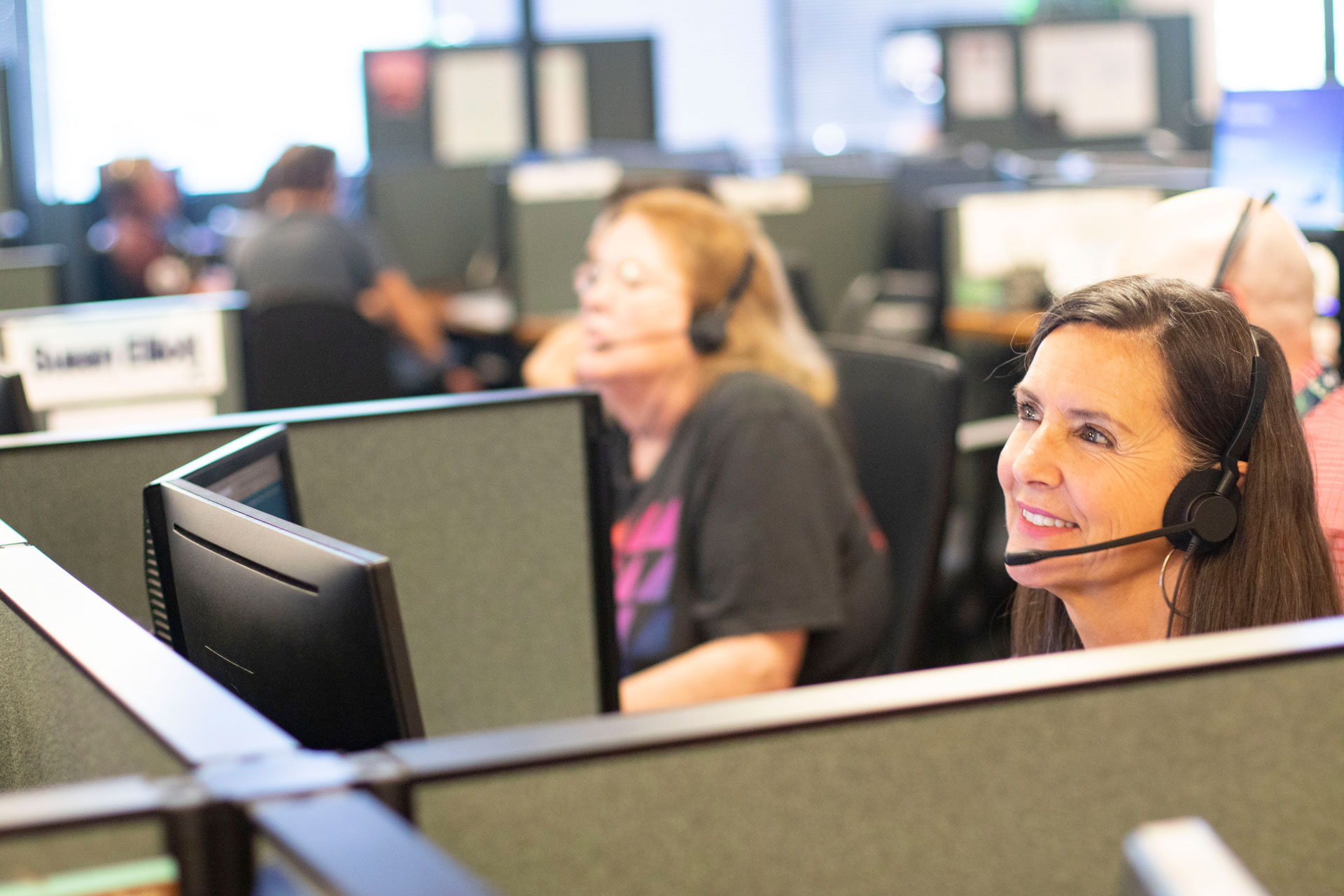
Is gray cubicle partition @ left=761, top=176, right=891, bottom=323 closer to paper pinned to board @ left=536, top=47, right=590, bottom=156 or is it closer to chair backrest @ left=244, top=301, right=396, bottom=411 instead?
paper pinned to board @ left=536, top=47, right=590, bottom=156

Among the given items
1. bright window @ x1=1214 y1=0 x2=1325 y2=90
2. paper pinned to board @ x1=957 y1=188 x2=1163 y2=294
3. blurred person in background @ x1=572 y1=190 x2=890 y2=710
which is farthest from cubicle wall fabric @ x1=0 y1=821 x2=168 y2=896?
bright window @ x1=1214 y1=0 x2=1325 y2=90

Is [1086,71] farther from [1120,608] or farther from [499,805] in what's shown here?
[499,805]

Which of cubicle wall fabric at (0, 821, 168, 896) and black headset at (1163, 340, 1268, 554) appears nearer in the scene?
cubicle wall fabric at (0, 821, 168, 896)

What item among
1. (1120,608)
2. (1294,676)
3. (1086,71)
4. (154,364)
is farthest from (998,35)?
(1294,676)

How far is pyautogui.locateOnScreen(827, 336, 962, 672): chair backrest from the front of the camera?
71.3 inches

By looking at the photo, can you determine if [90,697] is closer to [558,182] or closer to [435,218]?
[558,182]

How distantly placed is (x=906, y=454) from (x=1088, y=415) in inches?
37.1

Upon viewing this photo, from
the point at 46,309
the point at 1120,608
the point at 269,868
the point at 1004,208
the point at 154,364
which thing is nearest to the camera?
the point at 269,868

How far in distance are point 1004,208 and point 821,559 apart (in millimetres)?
2610

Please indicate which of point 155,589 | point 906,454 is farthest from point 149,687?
point 906,454

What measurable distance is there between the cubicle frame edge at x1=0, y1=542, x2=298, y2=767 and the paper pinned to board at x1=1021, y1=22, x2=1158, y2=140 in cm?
552

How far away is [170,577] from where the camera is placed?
0.91m

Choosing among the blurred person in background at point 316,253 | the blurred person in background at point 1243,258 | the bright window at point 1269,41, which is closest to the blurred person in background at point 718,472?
the blurred person in background at point 1243,258

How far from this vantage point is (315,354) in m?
3.38
